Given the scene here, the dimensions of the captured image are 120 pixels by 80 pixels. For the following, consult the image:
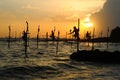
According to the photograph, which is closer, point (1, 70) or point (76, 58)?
point (1, 70)

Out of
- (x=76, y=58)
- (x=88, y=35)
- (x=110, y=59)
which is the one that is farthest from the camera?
(x=88, y=35)

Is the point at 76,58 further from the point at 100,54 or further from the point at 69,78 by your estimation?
the point at 69,78

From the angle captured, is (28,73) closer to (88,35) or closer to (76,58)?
(76,58)

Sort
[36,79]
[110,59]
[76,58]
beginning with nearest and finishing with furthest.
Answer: [36,79]
[110,59]
[76,58]

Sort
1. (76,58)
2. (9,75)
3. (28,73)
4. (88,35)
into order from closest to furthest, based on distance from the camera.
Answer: (9,75) < (28,73) < (76,58) < (88,35)

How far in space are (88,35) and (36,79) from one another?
134263 millimetres

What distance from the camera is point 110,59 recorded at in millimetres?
66625

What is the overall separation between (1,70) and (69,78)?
1236cm

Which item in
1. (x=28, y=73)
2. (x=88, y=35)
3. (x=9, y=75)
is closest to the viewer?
(x=9, y=75)

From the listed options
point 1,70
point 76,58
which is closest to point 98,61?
point 76,58

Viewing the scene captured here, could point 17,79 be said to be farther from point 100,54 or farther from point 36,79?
point 100,54

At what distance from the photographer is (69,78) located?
3947 cm

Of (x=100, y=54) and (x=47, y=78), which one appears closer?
(x=47, y=78)

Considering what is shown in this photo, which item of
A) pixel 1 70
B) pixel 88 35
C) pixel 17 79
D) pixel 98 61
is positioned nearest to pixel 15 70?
pixel 1 70
